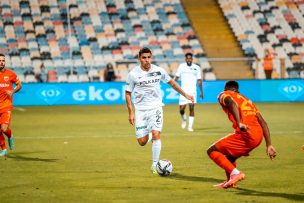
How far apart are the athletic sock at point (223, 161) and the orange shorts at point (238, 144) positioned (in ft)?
0.24

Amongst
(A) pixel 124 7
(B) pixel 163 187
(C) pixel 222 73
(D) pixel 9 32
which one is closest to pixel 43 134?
(B) pixel 163 187

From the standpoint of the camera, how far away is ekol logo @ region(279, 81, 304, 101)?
3338 centimetres

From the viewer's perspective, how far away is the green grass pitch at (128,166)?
9766 mm

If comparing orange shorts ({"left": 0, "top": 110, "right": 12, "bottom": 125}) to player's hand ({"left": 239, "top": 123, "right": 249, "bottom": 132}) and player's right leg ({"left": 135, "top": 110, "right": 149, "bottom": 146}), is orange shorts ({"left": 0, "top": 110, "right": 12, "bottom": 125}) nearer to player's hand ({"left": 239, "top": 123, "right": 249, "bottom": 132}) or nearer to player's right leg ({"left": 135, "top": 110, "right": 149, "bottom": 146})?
player's right leg ({"left": 135, "top": 110, "right": 149, "bottom": 146})

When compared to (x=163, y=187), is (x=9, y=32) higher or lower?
higher

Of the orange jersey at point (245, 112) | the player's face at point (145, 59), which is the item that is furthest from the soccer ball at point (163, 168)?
the orange jersey at point (245, 112)

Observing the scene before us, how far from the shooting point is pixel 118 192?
32.9 ft

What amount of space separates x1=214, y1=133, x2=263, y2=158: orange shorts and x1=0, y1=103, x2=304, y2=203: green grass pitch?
0.56 meters

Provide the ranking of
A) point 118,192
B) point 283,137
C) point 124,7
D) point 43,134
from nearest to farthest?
point 118,192, point 283,137, point 43,134, point 124,7

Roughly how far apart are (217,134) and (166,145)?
3038 millimetres

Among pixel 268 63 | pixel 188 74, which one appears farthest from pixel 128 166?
pixel 268 63

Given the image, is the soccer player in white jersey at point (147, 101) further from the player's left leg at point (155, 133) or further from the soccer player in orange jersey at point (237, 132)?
the soccer player in orange jersey at point (237, 132)

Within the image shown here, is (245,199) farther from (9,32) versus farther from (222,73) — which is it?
(9,32)

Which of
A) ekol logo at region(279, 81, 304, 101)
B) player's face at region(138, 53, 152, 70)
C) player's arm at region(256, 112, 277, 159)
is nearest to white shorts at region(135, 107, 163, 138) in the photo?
player's face at region(138, 53, 152, 70)
